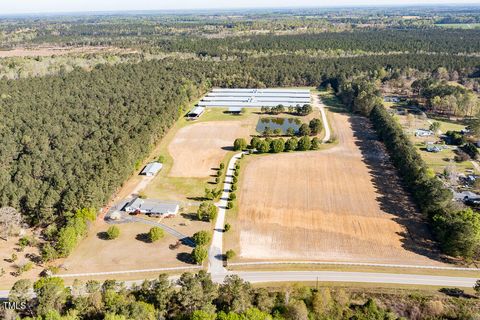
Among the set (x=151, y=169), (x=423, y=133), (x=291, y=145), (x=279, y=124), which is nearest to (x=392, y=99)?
(x=423, y=133)

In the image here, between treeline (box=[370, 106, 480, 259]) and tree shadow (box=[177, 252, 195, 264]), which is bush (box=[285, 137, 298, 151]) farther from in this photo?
tree shadow (box=[177, 252, 195, 264])

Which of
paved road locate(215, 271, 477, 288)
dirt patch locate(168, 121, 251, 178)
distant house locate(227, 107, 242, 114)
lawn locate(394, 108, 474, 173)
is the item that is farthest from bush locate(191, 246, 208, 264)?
distant house locate(227, 107, 242, 114)

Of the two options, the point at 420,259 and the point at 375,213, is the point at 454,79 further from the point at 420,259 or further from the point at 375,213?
the point at 420,259

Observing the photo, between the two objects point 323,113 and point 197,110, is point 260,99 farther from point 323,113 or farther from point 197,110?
point 197,110

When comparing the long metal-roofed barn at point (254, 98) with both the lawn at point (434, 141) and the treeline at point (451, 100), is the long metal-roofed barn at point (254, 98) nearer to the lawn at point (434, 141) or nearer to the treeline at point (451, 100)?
the lawn at point (434, 141)

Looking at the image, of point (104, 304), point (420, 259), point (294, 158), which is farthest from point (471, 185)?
point (104, 304)

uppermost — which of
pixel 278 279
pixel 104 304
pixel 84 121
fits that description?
pixel 84 121
